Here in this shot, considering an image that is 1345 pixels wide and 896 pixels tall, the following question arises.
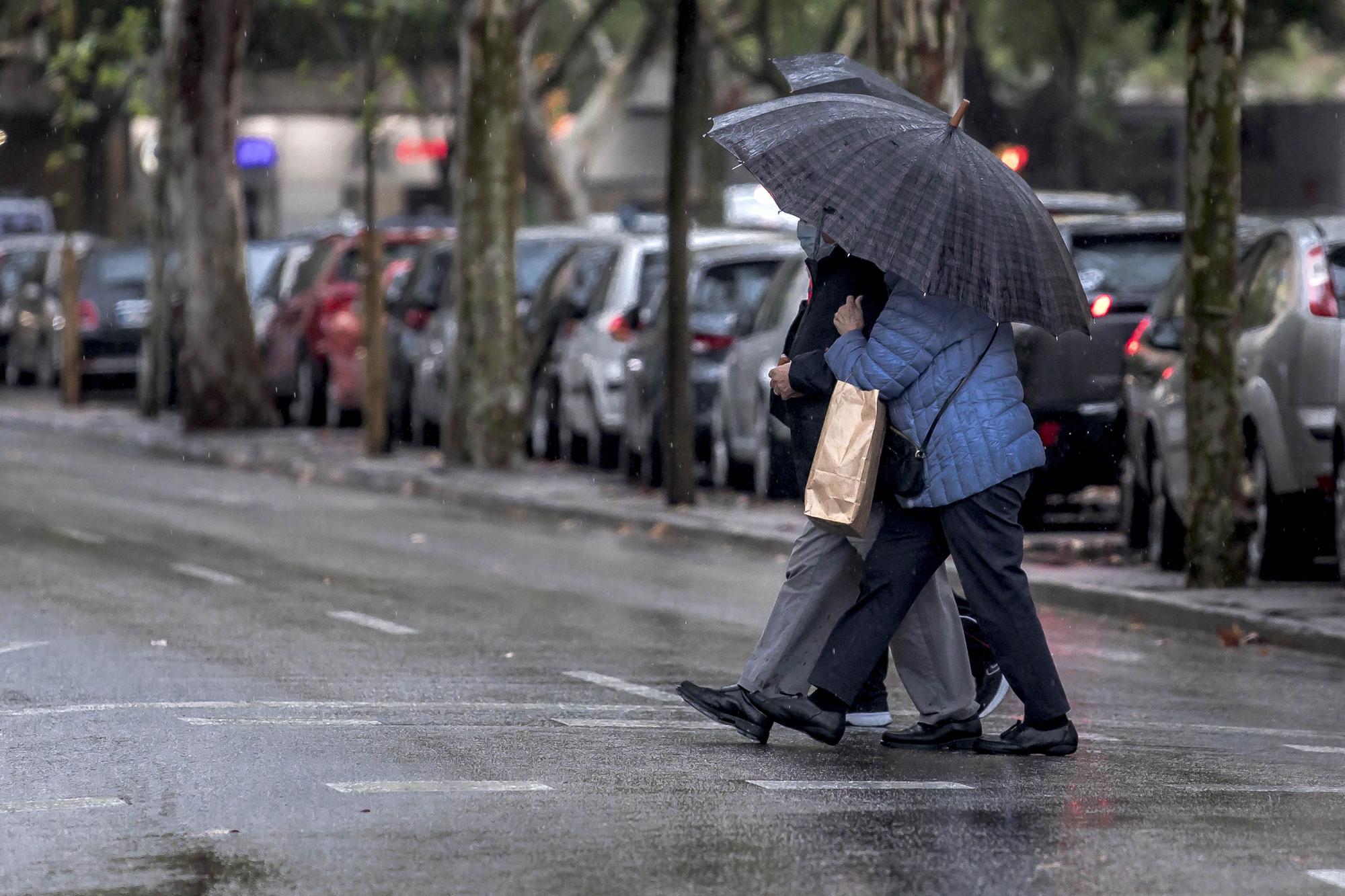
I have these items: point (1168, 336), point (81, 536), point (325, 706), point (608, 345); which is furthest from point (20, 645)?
point (608, 345)

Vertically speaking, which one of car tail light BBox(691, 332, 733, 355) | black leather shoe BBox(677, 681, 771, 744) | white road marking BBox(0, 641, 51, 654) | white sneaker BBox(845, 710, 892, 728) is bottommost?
white road marking BBox(0, 641, 51, 654)

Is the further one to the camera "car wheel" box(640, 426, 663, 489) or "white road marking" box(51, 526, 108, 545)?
"car wheel" box(640, 426, 663, 489)

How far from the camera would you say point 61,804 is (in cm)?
679

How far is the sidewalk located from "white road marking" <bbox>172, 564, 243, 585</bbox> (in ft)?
11.4

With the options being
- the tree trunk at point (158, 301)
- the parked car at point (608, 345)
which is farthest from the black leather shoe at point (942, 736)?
the tree trunk at point (158, 301)

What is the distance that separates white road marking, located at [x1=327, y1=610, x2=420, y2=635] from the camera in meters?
11.2

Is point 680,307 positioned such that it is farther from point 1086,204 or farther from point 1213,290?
point 1213,290

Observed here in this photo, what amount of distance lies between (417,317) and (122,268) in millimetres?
11261

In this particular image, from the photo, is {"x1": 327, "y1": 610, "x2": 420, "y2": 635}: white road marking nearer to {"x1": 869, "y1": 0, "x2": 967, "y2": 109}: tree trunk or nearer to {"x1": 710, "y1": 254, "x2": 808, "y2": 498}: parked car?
{"x1": 710, "y1": 254, "x2": 808, "y2": 498}: parked car

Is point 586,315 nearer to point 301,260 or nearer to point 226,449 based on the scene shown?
point 226,449

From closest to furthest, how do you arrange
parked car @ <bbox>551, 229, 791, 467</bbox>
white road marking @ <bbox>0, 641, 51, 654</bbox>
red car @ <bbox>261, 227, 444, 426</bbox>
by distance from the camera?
white road marking @ <bbox>0, 641, 51, 654</bbox> < parked car @ <bbox>551, 229, 791, 467</bbox> < red car @ <bbox>261, 227, 444, 426</bbox>

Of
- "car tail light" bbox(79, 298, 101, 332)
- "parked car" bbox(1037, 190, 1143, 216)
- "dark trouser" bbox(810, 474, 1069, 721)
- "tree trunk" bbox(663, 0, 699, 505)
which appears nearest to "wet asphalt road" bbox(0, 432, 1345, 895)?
"dark trouser" bbox(810, 474, 1069, 721)

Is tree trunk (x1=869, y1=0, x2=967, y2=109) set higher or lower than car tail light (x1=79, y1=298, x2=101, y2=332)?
higher

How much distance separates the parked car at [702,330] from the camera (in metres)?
18.9
